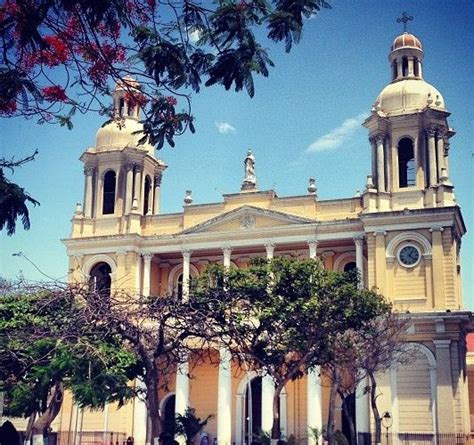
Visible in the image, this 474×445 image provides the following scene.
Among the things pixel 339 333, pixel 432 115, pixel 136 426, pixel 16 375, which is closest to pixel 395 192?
pixel 432 115

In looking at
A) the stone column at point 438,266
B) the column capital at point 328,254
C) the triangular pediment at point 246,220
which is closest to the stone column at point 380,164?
the stone column at point 438,266

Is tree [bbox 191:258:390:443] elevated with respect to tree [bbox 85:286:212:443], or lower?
elevated

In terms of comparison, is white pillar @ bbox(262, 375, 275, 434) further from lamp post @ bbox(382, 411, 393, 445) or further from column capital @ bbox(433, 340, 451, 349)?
column capital @ bbox(433, 340, 451, 349)

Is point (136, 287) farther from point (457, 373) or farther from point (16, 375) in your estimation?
point (16, 375)

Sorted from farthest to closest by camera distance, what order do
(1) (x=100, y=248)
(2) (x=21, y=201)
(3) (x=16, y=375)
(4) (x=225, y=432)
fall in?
(1) (x=100, y=248), (4) (x=225, y=432), (3) (x=16, y=375), (2) (x=21, y=201)

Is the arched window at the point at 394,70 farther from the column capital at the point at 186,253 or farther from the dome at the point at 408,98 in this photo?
the column capital at the point at 186,253

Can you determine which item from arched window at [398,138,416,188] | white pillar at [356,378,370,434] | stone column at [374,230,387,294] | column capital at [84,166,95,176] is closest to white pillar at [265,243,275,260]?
stone column at [374,230,387,294]

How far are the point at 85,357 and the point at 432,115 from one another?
25421 mm

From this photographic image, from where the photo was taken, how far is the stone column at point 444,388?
1225 inches

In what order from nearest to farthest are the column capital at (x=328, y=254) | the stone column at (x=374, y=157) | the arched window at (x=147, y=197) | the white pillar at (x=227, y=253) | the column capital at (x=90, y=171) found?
the white pillar at (x=227, y=253)
the stone column at (x=374, y=157)
the column capital at (x=328, y=254)
the column capital at (x=90, y=171)
the arched window at (x=147, y=197)

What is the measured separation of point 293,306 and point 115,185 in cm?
1847

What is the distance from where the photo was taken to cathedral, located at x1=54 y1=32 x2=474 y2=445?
32.3 metres

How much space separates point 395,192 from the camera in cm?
3503

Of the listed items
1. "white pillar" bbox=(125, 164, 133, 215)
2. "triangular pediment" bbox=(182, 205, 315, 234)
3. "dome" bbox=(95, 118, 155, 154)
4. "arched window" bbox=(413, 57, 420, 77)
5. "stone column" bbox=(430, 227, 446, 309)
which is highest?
"arched window" bbox=(413, 57, 420, 77)
